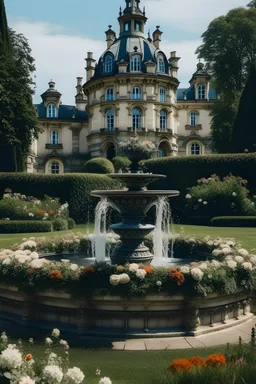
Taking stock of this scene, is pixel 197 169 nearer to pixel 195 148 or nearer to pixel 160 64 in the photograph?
pixel 160 64

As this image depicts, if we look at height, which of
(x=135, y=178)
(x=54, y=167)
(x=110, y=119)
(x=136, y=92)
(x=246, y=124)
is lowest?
(x=135, y=178)

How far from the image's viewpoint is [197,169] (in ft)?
88.8

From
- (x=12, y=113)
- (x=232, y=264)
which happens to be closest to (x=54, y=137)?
(x=12, y=113)

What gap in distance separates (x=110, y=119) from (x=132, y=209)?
41590 millimetres

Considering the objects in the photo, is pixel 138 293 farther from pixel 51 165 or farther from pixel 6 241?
pixel 51 165


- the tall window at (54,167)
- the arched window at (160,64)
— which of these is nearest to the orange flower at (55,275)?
the arched window at (160,64)

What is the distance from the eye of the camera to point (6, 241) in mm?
16125

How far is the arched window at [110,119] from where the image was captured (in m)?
50.4

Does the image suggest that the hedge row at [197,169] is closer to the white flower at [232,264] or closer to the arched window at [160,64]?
the white flower at [232,264]

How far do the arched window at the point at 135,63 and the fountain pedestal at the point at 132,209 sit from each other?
4271 cm

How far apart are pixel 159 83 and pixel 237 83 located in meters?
9.12

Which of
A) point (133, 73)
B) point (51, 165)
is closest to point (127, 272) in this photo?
point (133, 73)

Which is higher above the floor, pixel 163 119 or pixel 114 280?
pixel 163 119

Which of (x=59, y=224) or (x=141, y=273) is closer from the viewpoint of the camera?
(x=141, y=273)
